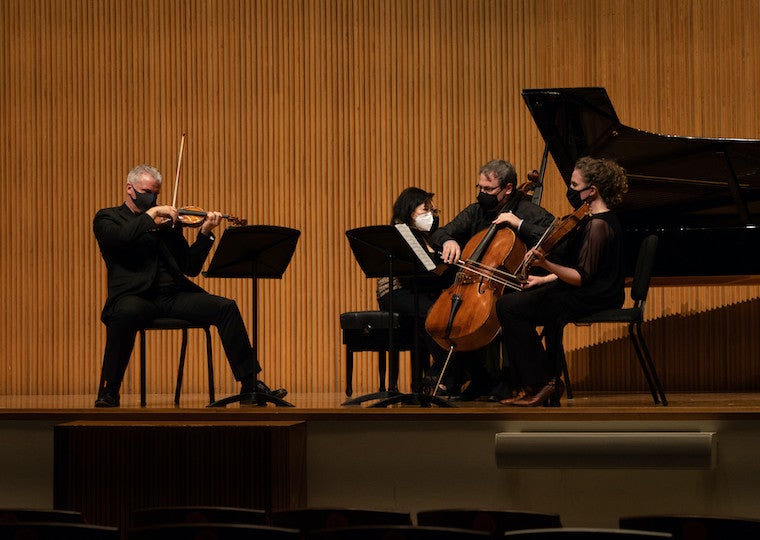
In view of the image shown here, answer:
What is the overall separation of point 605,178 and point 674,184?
3.27 ft

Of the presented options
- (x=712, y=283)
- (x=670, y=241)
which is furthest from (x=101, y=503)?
(x=712, y=283)

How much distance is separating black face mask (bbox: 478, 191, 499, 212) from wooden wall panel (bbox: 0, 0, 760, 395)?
1.63m

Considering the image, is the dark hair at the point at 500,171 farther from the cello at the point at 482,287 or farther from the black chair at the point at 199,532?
the black chair at the point at 199,532

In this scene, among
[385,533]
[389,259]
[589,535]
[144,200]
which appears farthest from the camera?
[144,200]

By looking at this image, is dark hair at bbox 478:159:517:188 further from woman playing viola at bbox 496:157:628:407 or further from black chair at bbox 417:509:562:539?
black chair at bbox 417:509:562:539

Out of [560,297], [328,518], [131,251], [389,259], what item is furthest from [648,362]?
[131,251]

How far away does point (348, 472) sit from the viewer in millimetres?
3725

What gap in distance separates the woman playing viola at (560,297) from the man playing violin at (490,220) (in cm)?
22

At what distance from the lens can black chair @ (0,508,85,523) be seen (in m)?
2.25

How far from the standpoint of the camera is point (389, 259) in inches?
162

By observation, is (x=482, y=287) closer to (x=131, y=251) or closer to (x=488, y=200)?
(x=488, y=200)

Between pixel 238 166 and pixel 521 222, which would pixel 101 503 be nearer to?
pixel 521 222

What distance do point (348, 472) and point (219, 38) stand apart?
354 cm

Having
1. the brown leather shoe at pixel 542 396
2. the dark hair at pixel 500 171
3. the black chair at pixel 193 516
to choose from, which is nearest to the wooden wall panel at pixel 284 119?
the dark hair at pixel 500 171
